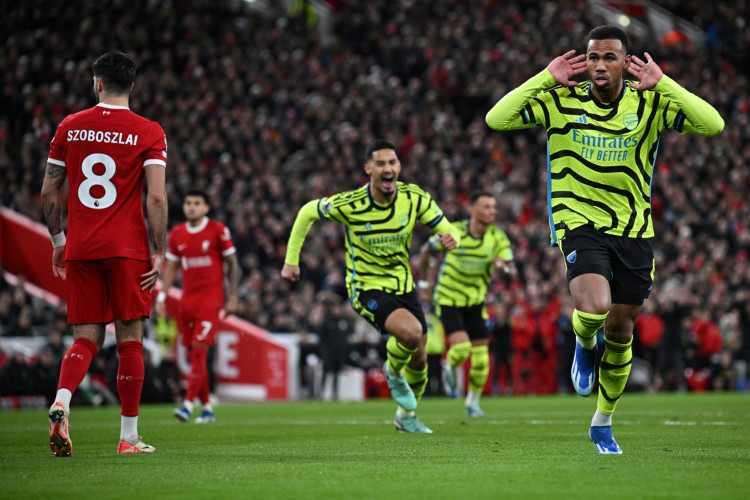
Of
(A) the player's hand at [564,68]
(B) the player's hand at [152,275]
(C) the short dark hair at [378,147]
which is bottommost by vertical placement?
(B) the player's hand at [152,275]

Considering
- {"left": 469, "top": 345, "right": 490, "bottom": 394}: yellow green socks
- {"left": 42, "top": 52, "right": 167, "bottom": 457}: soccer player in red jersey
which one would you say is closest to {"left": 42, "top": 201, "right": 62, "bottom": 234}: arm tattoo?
{"left": 42, "top": 52, "right": 167, "bottom": 457}: soccer player in red jersey

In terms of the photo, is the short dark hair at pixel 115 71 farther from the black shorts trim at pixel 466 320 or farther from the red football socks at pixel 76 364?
the black shorts trim at pixel 466 320

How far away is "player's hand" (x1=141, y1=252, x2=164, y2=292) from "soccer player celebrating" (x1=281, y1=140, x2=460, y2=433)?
2204mm

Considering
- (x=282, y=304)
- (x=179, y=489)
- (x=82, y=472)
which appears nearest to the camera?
(x=179, y=489)

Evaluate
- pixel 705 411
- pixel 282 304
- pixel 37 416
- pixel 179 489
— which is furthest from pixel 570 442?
pixel 282 304

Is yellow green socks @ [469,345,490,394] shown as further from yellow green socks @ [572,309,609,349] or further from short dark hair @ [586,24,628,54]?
short dark hair @ [586,24,628,54]

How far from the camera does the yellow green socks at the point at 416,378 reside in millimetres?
9899

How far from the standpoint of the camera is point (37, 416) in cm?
1407

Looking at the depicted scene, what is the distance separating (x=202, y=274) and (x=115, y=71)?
554 centimetres

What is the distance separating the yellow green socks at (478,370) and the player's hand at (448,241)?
4.15 meters

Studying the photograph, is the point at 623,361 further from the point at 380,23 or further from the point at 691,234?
the point at 380,23

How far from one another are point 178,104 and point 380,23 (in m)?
8.46

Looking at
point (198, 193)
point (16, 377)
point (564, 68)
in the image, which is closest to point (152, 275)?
point (564, 68)

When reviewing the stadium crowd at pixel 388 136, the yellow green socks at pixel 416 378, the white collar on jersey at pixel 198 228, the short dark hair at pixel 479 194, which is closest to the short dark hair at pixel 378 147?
the yellow green socks at pixel 416 378
